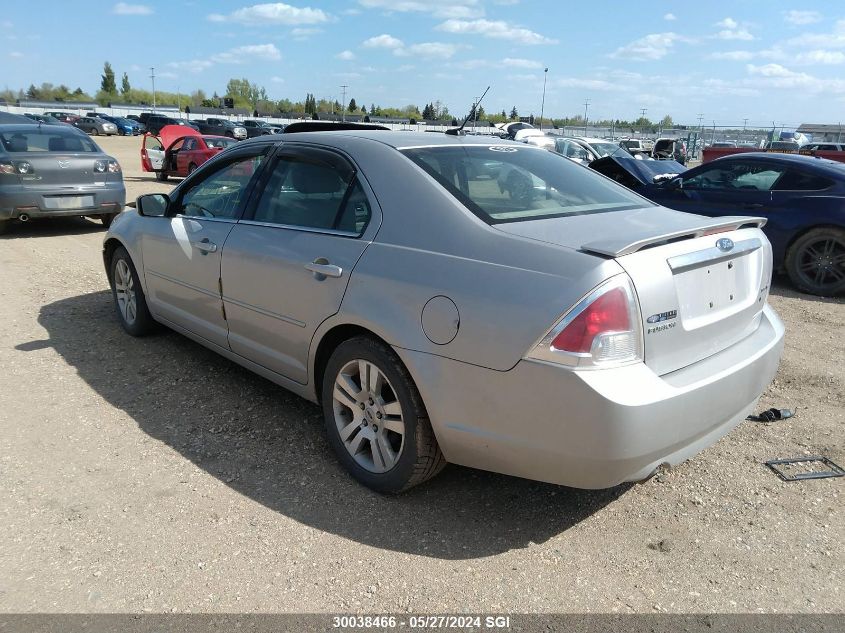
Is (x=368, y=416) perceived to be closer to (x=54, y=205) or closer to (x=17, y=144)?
(x=54, y=205)

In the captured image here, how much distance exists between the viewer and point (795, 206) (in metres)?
7.66

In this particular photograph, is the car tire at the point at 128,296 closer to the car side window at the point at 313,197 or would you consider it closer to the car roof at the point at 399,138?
the car side window at the point at 313,197

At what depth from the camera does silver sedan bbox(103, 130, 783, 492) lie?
2363 millimetres

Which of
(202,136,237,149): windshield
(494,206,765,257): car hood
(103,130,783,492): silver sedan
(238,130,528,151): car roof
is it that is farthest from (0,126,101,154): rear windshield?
(494,206,765,257): car hood

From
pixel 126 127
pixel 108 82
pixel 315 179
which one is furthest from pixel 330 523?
pixel 108 82

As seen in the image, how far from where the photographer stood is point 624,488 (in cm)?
322

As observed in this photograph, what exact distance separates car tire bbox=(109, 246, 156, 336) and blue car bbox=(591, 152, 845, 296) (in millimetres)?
6927

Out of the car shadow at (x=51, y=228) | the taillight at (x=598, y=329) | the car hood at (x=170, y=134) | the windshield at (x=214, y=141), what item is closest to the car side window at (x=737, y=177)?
the taillight at (x=598, y=329)

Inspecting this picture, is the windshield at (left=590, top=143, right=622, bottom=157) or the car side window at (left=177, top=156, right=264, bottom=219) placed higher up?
the windshield at (left=590, top=143, right=622, bottom=157)

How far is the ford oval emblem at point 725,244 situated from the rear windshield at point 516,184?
60cm

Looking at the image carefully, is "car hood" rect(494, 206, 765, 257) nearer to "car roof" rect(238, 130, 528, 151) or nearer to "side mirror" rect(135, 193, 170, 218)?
"car roof" rect(238, 130, 528, 151)

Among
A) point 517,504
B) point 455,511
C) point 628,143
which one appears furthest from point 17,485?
point 628,143

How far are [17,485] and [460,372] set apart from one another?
7.54 feet

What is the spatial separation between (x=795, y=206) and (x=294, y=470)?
701 centimetres
